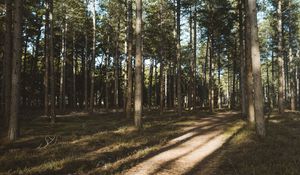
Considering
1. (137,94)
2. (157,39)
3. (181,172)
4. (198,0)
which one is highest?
(198,0)

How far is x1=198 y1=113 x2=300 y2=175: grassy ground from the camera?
24.5 feet

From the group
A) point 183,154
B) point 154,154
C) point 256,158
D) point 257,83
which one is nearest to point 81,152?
point 154,154

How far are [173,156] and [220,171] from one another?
91.4 inches

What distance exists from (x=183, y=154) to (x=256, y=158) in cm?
254

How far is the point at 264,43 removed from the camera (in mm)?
47031

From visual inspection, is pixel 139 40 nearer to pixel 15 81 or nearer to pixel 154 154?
pixel 15 81

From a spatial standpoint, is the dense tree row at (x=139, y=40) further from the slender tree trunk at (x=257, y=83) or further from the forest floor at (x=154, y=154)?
the forest floor at (x=154, y=154)

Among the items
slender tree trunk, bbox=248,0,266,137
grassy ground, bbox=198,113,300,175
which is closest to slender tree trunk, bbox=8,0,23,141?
grassy ground, bbox=198,113,300,175

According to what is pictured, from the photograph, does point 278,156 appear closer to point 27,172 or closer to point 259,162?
point 259,162

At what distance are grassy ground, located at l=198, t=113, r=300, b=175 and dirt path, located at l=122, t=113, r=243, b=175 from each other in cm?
47

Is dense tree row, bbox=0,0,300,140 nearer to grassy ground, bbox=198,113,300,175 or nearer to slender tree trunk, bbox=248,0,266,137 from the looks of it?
slender tree trunk, bbox=248,0,266,137

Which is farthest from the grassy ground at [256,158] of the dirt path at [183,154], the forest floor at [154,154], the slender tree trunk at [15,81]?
the slender tree trunk at [15,81]

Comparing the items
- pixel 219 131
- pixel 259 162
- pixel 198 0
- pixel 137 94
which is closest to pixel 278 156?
pixel 259 162

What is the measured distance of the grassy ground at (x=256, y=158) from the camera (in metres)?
7.47
